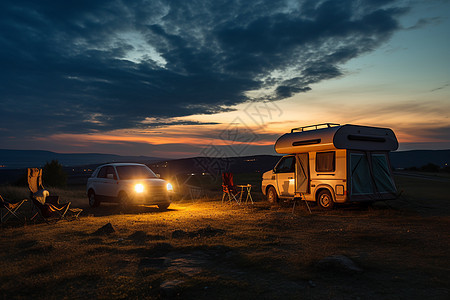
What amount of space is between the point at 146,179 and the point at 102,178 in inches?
80.8

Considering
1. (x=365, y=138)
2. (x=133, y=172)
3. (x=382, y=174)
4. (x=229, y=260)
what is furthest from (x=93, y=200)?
(x=382, y=174)

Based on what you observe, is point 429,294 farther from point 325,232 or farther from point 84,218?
Result: point 84,218

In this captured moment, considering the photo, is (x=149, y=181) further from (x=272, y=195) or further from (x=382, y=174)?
(x=382, y=174)

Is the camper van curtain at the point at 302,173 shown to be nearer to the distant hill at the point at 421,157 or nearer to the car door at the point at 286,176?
the car door at the point at 286,176

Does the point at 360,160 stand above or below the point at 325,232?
above

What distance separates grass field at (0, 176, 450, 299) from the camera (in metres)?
4.49

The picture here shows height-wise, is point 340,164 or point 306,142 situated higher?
point 306,142

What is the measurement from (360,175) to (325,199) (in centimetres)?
145

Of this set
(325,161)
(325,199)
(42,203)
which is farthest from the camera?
(325,199)

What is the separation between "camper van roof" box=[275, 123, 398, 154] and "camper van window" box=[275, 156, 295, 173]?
510mm

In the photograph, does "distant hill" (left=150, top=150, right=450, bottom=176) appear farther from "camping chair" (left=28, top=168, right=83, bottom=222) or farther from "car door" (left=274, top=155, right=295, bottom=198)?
"camping chair" (left=28, top=168, right=83, bottom=222)

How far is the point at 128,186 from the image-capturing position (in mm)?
12758

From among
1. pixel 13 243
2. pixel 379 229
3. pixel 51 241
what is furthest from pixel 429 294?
pixel 13 243

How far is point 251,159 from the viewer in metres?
116
